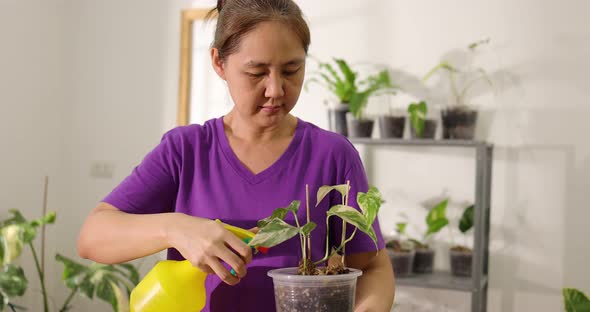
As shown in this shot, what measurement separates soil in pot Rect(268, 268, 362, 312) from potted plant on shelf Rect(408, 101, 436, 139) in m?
2.06

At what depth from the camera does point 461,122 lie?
279 cm

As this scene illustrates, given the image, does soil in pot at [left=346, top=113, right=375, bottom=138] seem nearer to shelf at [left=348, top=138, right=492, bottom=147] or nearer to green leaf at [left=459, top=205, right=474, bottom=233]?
shelf at [left=348, top=138, right=492, bottom=147]

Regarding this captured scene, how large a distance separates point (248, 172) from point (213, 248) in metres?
0.27

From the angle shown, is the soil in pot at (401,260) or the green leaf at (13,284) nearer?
the green leaf at (13,284)

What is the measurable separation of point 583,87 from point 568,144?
Answer: 25 cm

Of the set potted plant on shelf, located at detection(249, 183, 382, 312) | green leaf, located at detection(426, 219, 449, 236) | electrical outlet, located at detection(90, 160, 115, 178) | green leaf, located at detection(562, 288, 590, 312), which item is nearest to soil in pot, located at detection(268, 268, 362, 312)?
potted plant on shelf, located at detection(249, 183, 382, 312)

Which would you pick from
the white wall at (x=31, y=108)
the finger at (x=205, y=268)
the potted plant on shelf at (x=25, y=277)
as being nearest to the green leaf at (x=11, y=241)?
the potted plant on shelf at (x=25, y=277)

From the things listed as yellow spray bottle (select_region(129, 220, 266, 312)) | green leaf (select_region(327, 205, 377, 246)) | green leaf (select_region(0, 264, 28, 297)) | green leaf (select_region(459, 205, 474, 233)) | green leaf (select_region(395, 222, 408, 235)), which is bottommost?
green leaf (select_region(0, 264, 28, 297))

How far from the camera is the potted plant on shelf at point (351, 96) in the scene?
2863mm

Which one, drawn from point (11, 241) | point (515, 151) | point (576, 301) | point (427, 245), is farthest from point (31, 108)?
point (576, 301)

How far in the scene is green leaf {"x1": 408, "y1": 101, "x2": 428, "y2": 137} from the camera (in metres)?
2.79

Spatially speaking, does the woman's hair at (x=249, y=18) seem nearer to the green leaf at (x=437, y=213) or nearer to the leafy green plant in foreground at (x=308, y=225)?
the leafy green plant in foreground at (x=308, y=225)

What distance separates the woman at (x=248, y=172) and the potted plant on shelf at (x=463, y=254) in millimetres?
1845

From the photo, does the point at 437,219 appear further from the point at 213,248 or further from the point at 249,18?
the point at 213,248
